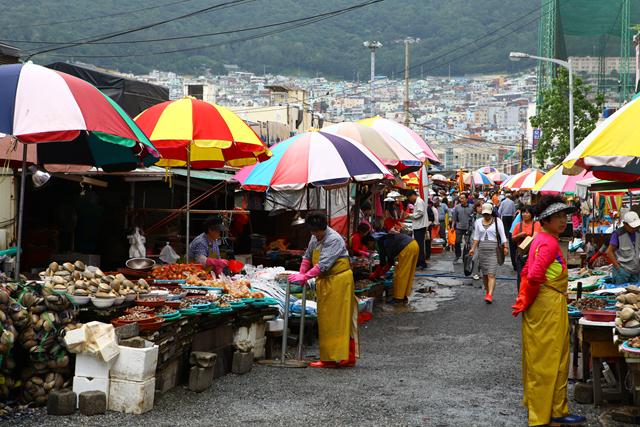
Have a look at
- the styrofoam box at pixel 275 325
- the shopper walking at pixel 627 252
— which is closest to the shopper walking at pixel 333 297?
the styrofoam box at pixel 275 325

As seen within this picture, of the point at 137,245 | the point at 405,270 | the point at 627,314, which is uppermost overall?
the point at 627,314

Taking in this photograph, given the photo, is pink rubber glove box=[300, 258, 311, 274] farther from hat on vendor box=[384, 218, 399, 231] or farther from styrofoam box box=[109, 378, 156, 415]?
hat on vendor box=[384, 218, 399, 231]

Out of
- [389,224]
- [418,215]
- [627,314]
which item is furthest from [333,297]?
[418,215]

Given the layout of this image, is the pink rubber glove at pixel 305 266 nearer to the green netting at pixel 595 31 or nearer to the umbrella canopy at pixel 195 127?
the umbrella canopy at pixel 195 127

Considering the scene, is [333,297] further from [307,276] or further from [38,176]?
[38,176]

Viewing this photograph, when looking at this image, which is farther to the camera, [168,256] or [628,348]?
[168,256]

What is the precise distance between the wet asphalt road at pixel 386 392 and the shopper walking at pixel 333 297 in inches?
10.1

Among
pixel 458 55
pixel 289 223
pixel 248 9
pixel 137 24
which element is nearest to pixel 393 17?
pixel 458 55

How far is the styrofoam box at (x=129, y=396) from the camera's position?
7262mm

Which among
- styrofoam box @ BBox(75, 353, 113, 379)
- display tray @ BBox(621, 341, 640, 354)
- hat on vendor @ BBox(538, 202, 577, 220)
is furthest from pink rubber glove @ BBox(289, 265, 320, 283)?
display tray @ BBox(621, 341, 640, 354)

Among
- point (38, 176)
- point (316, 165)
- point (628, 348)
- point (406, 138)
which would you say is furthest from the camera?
point (406, 138)

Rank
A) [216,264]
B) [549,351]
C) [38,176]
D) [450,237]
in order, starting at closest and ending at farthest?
[549,351] → [216,264] → [38,176] → [450,237]

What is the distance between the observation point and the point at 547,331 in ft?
23.1

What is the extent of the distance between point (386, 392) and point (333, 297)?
173cm
